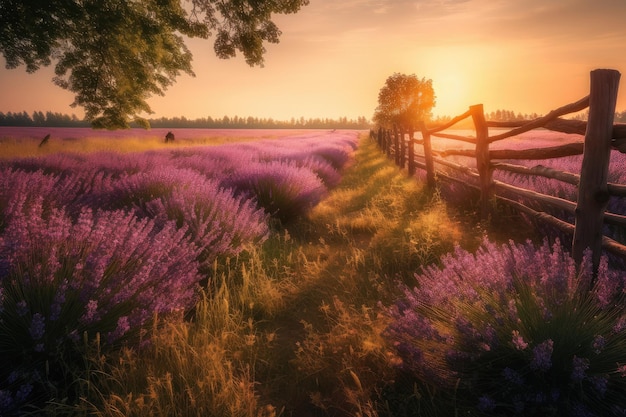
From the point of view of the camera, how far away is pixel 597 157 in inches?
91.7

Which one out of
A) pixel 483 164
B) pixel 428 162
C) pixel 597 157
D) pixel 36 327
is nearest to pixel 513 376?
pixel 597 157

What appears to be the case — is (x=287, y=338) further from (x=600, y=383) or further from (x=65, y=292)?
(x=600, y=383)

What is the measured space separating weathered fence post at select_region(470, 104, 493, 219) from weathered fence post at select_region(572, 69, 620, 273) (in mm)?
2583

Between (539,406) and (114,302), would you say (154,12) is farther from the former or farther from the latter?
(539,406)

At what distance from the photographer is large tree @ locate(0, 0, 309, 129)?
4281 mm

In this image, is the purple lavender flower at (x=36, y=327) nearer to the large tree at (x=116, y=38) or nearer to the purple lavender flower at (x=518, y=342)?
the purple lavender flower at (x=518, y=342)

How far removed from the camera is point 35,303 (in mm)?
1758

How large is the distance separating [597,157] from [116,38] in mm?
5919

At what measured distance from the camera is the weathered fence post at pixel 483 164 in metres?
4.95

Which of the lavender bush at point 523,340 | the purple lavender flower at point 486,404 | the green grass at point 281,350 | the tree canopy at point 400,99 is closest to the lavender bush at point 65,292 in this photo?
the green grass at point 281,350

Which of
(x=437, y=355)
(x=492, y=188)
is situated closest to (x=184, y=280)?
(x=437, y=355)

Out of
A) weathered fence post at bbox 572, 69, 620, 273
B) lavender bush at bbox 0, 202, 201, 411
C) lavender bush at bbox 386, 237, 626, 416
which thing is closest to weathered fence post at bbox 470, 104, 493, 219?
weathered fence post at bbox 572, 69, 620, 273

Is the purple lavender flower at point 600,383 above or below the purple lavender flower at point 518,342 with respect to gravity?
below

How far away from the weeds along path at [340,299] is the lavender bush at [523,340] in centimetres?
36
